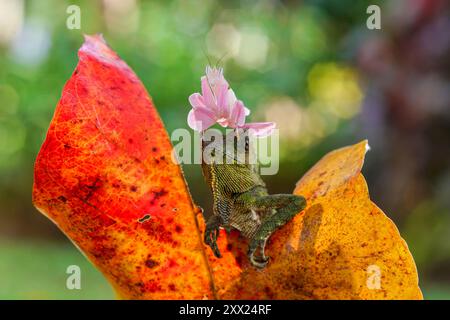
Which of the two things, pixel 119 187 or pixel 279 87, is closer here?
pixel 119 187

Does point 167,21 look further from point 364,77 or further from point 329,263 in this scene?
point 329,263

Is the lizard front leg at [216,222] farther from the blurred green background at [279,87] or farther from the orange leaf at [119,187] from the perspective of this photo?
the blurred green background at [279,87]

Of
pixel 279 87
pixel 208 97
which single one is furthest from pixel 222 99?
pixel 279 87

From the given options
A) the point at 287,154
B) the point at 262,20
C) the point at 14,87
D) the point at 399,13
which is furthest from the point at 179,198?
the point at 14,87

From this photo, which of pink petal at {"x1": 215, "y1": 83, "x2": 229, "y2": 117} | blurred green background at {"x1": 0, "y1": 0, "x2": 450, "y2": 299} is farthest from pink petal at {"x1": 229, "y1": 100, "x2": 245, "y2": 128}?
blurred green background at {"x1": 0, "y1": 0, "x2": 450, "y2": 299}

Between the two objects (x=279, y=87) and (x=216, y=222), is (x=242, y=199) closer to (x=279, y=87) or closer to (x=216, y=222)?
(x=216, y=222)
